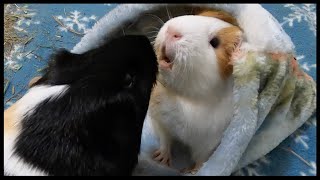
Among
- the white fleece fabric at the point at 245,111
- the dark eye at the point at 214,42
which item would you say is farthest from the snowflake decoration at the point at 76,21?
the dark eye at the point at 214,42

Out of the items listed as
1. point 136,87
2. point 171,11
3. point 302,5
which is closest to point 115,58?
point 136,87

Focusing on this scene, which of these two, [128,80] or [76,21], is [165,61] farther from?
[76,21]

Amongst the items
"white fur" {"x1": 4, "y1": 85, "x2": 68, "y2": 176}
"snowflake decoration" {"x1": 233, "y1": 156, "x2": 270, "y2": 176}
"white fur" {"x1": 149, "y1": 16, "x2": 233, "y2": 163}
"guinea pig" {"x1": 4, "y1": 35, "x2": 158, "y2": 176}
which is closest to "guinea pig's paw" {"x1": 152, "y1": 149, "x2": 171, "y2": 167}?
"white fur" {"x1": 149, "y1": 16, "x2": 233, "y2": 163}

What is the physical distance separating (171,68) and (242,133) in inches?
9.1

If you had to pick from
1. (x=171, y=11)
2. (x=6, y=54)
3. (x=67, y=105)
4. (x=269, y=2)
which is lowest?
(x=6, y=54)

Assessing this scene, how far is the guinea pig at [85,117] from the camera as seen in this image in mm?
880

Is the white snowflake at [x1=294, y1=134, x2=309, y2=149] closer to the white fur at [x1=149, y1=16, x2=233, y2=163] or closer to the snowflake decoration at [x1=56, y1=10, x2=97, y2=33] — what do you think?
the white fur at [x1=149, y1=16, x2=233, y2=163]

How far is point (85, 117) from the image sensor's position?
889mm

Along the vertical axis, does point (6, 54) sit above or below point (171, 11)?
below

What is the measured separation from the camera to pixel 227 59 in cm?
111

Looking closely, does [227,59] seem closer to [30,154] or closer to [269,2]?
[30,154]

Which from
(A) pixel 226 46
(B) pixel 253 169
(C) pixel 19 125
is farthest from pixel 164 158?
(C) pixel 19 125

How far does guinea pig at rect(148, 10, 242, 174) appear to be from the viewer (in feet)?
3.51

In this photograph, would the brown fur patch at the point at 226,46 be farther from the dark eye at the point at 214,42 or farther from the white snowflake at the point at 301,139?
the white snowflake at the point at 301,139
